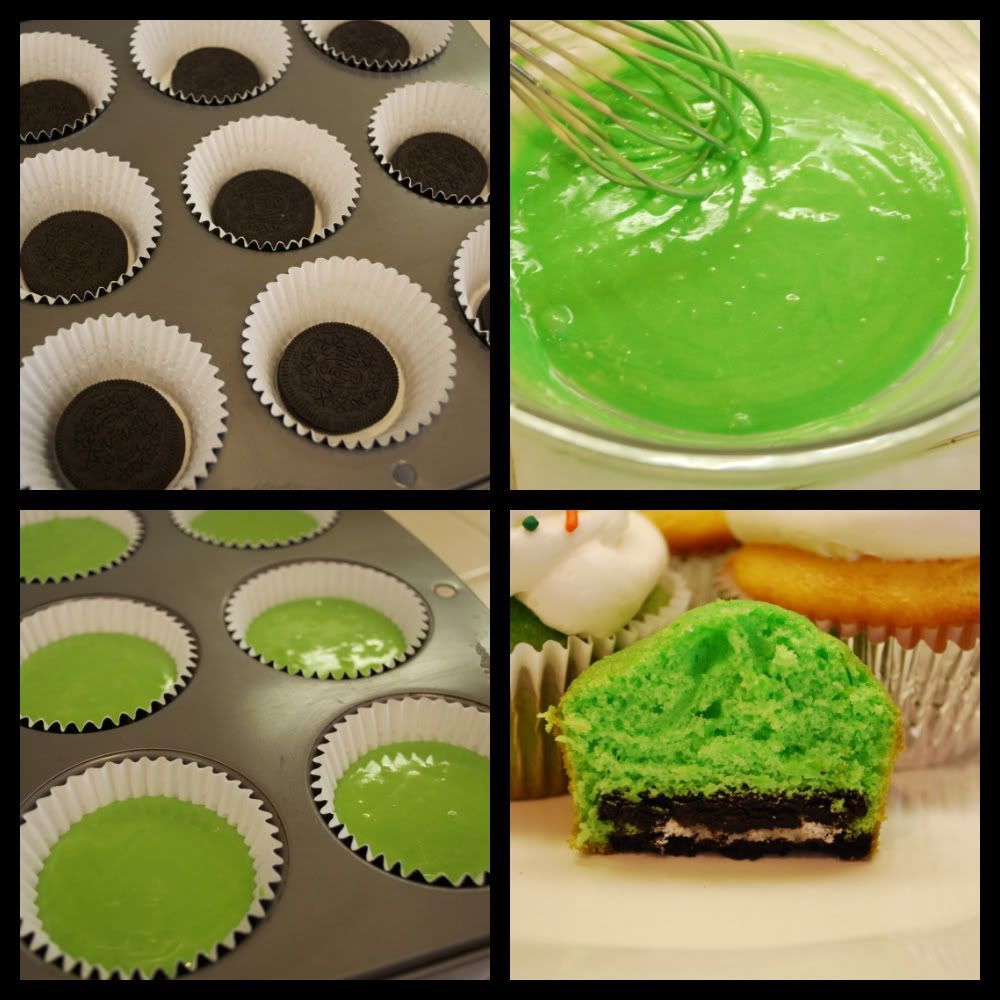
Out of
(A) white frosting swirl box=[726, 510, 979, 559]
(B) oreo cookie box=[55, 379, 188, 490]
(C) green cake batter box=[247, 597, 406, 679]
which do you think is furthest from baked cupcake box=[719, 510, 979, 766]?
(B) oreo cookie box=[55, 379, 188, 490]

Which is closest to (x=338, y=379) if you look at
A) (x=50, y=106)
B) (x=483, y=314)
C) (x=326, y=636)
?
(x=483, y=314)

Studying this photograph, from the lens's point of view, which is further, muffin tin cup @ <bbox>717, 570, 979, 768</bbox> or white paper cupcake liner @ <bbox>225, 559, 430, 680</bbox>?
white paper cupcake liner @ <bbox>225, 559, 430, 680</bbox>

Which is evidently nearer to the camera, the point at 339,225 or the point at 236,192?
the point at 339,225

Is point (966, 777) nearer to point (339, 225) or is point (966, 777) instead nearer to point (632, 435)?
point (632, 435)

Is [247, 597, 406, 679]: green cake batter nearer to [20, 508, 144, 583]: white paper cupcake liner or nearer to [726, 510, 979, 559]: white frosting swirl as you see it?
[20, 508, 144, 583]: white paper cupcake liner

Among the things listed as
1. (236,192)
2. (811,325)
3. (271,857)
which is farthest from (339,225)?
(271,857)

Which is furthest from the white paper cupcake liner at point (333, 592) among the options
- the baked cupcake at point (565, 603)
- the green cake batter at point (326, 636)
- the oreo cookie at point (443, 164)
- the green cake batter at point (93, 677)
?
the oreo cookie at point (443, 164)
